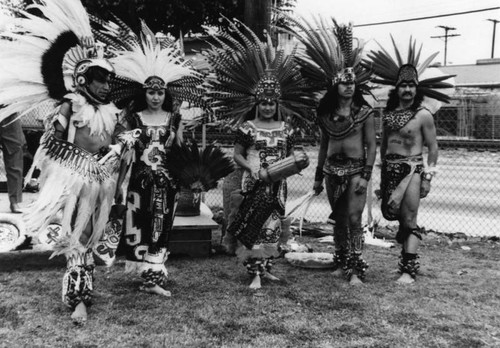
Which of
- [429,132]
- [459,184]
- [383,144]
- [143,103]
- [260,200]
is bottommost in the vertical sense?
[459,184]

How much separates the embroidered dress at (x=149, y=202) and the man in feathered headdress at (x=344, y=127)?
1.47 meters

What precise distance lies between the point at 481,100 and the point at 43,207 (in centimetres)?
1955

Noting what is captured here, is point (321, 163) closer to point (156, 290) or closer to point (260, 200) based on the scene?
point (260, 200)

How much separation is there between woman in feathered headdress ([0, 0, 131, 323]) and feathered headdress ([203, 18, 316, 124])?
4.22 ft

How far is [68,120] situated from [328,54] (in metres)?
2.52

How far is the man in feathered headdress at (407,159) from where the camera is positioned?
16.9ft

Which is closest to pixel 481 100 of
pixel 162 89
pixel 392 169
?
pixel 392 169

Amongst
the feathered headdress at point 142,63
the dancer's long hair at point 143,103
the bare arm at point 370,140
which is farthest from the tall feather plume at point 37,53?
the bare arm at point 370,140

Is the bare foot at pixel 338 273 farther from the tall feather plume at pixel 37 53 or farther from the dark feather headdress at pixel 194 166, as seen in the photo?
the tall feather plume at pixel 37 53

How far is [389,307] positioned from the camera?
4.43 meters

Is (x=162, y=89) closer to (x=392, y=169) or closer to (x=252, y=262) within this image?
(x=252, y=262)

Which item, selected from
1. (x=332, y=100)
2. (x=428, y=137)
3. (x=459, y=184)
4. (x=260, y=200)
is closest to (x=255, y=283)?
(x=260, y=200)

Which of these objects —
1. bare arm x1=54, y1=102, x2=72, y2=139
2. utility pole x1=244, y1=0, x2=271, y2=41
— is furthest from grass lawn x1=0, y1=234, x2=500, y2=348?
utility pole x1=244, y1=0, x2=271, y2=41

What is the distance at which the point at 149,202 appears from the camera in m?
4.60
